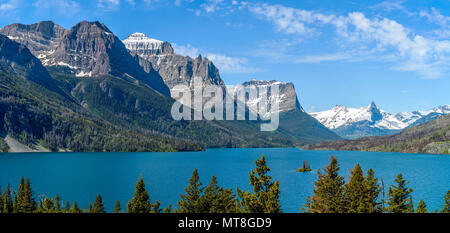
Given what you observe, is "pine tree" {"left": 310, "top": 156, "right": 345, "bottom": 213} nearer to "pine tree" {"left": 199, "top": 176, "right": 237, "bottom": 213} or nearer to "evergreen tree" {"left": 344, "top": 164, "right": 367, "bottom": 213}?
"evergreen tree" {"left": 344, "top": 164, "right": 367, "bottom": 213}

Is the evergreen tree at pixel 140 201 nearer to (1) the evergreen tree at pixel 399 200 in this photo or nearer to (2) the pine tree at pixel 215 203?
(2) the pine tree at pixel 215 203

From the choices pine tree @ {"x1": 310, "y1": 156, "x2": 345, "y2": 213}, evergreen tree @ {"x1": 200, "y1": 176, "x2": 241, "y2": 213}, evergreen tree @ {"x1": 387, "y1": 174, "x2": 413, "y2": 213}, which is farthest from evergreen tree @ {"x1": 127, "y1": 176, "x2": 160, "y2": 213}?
evergreen tree @ {"x1": 387, "y1": 174, "x2": 413, "y2": 213}

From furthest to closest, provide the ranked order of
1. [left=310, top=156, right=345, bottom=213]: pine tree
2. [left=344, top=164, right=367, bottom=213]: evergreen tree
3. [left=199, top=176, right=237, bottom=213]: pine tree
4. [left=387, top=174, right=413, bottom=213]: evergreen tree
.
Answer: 1. [left=199, top=176, right=237, bottom=213]: pine tree
2. [left=387, top=174, right=413, bottom=213]: evergreen tree
3. [left=310, top=156, right=345, bottom=213]: pine tree
4. [left=344, top=164, right=367, bottom=213]: evergreen tree

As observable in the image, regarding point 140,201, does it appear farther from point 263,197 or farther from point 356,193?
point 356,193

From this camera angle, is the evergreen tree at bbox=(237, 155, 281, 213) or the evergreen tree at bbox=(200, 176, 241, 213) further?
the evergreen tree at bbox=(200, 176, 241, 213)

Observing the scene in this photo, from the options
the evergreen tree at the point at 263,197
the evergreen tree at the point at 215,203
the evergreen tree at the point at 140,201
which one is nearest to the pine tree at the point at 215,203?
the evergreen tree at the point at 215,203

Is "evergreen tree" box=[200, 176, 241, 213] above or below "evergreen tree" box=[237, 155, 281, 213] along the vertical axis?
below

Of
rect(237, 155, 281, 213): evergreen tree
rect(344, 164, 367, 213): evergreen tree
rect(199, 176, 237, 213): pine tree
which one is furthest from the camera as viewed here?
rect(199, 176, 237, 213): pine tree

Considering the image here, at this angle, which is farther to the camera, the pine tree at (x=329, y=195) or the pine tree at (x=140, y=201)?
the pine tree at (x=140, y=201)

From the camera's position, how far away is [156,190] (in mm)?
112375

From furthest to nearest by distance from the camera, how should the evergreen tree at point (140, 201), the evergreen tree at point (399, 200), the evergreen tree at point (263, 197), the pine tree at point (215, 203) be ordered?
the pine tree at point (215, 203), the evergreen tree at point (399, 200), the evergreen tree at point (140, 201), the evergreen tree at point (263, 197)
